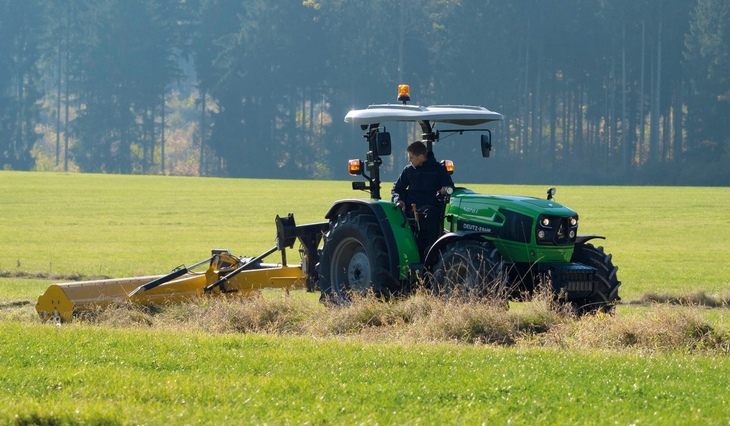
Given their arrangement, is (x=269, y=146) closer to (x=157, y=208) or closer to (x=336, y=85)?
(x=336, y=85)

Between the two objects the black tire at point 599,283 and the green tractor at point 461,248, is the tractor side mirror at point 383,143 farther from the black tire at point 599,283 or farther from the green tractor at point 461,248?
the black tire at point 599,283

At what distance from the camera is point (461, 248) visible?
11930mm

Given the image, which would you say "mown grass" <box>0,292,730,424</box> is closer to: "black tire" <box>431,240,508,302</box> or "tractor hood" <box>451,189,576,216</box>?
"black tire" <box>431,240,508,302</box>

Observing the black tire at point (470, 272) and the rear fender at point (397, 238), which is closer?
the black tire at point (470, 272)

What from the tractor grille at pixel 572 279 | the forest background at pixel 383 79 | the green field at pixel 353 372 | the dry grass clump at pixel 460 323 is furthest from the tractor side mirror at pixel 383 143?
the forest background at pixel 383 79

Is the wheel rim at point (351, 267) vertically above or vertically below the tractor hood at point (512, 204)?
below

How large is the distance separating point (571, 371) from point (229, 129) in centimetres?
8346

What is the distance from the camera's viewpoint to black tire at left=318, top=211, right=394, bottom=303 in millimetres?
12758

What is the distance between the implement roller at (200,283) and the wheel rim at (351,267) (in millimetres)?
568

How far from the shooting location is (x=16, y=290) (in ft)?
57.8

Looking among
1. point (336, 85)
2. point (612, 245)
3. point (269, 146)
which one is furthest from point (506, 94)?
point (612, 245)

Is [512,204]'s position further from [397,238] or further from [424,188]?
[397,238]

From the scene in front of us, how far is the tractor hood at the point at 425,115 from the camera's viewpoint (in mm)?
12711

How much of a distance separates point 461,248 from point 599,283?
1493 mm
